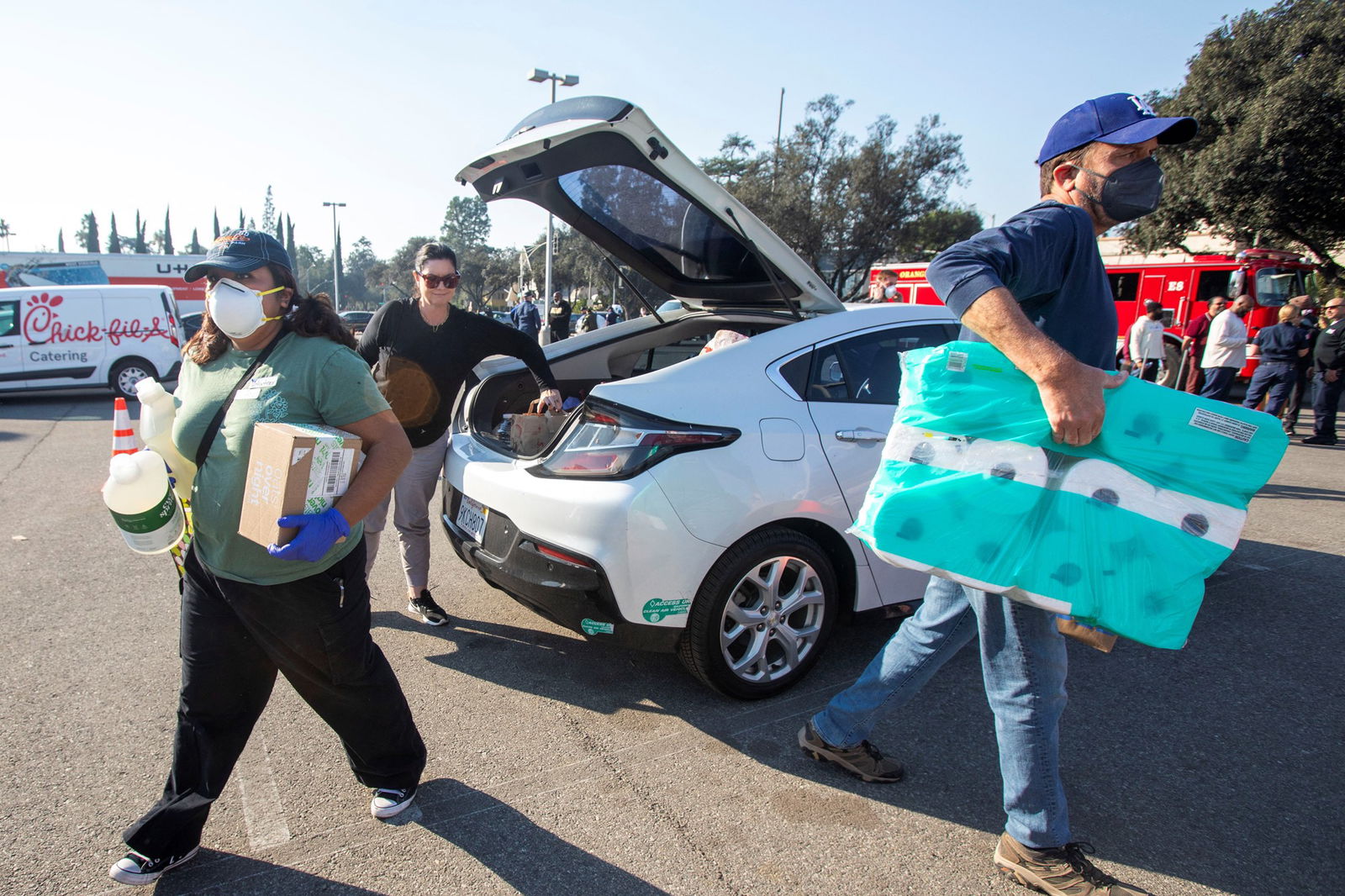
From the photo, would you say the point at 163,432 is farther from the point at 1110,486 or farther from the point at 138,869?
the point at 1110,486

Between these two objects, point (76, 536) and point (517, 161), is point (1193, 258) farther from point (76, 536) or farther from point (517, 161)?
point (76, 536)

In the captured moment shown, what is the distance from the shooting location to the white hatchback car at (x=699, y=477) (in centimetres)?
286

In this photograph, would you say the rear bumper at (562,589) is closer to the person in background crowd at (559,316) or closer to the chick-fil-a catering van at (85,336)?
the chick-fil-a catering van at (85,336)

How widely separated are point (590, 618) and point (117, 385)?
1315 centimetres

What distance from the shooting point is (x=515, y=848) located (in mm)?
2332

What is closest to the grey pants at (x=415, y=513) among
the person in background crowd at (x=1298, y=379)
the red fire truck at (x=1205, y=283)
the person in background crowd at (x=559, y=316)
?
the red fire truck at (x=1205, y=283)

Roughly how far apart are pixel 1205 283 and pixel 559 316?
13495 mm

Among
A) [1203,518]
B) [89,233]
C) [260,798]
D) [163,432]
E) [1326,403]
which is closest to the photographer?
[1203,518]

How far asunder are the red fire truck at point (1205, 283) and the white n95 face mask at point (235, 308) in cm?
1109

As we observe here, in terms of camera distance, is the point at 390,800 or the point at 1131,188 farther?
the point at 390,800

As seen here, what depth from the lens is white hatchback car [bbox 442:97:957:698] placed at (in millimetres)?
2861

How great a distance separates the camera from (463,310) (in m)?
3.79

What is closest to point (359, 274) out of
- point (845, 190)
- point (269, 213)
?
point (269, 213)

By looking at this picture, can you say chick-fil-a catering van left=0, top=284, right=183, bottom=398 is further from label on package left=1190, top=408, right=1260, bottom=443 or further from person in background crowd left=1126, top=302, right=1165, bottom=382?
person in background crowd left=1126, top=302, right=1165, bottom=382
